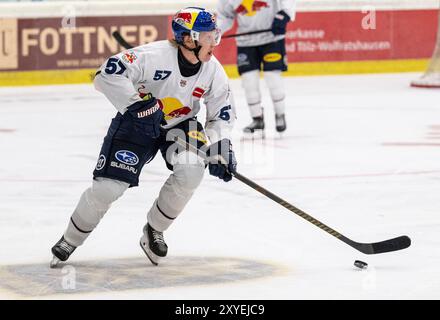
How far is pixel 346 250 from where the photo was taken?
5250 millimetres

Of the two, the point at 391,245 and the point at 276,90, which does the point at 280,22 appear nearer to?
the point at 276,90

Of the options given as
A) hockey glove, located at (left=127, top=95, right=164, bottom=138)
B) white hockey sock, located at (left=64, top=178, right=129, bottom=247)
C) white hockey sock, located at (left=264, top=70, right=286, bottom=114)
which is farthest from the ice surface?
hockey glove, located at (left=127, top=95, right=164, bottom=138)

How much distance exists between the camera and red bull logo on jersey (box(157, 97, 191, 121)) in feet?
16.2

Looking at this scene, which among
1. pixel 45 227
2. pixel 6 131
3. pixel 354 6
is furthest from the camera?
pixel 354 6

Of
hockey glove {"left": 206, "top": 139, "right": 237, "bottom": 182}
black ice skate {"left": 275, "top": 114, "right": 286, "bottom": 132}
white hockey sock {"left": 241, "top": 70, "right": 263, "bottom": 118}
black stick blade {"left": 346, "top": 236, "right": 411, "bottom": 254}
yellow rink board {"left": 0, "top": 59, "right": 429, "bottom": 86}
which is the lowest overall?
yellow rink board {"left": 0, "top": 59, "right": 429, "bottom": 86}

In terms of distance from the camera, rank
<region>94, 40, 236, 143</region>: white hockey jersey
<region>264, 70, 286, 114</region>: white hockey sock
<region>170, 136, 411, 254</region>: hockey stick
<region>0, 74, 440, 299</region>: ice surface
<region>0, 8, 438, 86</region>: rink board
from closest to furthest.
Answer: <region>0, 74, 440, 299</region>: ice surface
<region>94, 40, 236, 143</region>: white hockey jersey
<region>170, 136, 411, 254</region>: hockey stick
<region>264, 70, 286, 114</region>: white hockey sock
<region>0, 8, 438, 86</region>: rink board

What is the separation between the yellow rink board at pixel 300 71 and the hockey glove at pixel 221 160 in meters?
7.65

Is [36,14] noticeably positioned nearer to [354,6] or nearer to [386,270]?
[354,6]

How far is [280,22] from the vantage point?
30.6 feet

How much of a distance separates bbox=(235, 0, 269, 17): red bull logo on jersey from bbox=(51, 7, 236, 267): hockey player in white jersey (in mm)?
4577

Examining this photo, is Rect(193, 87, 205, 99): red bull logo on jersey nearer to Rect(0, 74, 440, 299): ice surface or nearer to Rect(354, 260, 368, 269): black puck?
Rect(0, 74, 440, 299): ice surface

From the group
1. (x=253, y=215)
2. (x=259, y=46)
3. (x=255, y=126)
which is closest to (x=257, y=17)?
(x=259, y=46)
